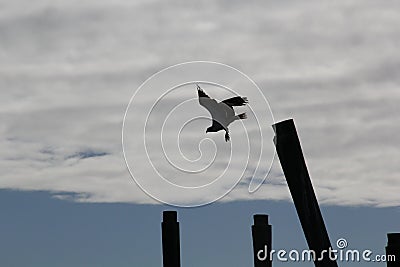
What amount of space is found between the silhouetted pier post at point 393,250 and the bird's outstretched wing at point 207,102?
4017 mm

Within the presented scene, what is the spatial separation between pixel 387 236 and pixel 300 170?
1.65 m

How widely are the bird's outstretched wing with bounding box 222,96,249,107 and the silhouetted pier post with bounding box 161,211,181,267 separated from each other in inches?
82.8

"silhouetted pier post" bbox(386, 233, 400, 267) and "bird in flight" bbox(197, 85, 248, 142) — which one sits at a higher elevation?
"bird in flight" bbox(197, 85, 248, 142)

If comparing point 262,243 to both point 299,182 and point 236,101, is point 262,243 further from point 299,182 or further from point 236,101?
point 236,101

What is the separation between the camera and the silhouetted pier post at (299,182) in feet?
47.1

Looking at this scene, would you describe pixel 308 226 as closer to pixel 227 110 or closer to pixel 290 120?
pixel 290 120

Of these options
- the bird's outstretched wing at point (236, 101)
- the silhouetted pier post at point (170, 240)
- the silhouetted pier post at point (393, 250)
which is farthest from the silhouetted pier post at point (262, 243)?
the silhouetted pier post at point (393, 250)

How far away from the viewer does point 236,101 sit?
16.2 metres

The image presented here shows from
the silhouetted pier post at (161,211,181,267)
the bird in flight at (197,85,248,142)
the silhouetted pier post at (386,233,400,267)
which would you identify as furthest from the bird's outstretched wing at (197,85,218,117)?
the silhouetted pier post at (386,233,400,267)

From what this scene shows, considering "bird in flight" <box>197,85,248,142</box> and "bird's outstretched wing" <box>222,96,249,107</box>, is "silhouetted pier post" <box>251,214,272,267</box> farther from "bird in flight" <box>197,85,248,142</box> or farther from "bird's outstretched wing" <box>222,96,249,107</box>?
"bird's outstretched wing" <box>222,96,249,107</box>

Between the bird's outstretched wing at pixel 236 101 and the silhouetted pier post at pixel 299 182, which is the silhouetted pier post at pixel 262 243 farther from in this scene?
the bird's outstretched wing at pixel 236 101

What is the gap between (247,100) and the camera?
52.7 ft

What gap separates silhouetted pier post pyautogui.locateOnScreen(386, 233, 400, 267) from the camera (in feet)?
46.4

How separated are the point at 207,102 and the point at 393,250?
14.3ft
